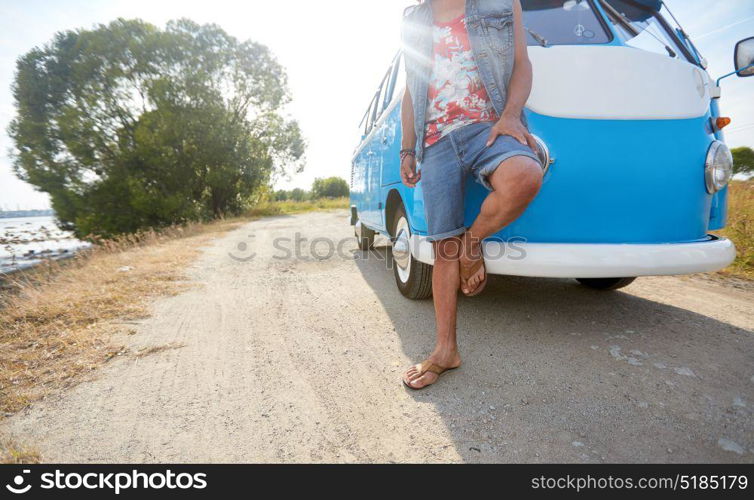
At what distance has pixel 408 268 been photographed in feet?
A: 9.29

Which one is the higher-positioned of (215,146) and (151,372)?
(215,146)

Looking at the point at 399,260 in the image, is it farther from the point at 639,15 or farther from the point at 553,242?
the point at 639,15

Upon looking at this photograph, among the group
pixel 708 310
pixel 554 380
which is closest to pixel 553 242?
pixel 554 380

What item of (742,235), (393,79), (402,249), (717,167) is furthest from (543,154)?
(742,235)

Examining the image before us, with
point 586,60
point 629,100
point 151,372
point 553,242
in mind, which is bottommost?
point 151,372

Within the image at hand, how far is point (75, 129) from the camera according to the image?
52.0 feet

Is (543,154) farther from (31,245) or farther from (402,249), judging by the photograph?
(31,245)

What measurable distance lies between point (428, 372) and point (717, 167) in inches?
74.4

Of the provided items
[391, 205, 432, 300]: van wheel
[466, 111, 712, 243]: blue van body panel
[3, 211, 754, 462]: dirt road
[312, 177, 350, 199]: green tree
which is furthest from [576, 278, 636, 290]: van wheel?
[312, 177, 350, 199]: green tree

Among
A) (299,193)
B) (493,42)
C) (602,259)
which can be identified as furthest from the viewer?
(299,193)

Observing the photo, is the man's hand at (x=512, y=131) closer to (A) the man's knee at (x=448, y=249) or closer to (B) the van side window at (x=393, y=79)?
(A) the man's knee at (x=448, y=249)

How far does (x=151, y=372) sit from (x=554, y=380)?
82.7 inches

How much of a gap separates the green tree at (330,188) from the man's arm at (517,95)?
49.6 m

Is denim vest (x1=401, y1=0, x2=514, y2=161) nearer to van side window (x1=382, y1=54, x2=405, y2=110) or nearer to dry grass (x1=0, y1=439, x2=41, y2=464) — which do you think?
van side window (x1=382, y1=54, x2=405, y2=110)
